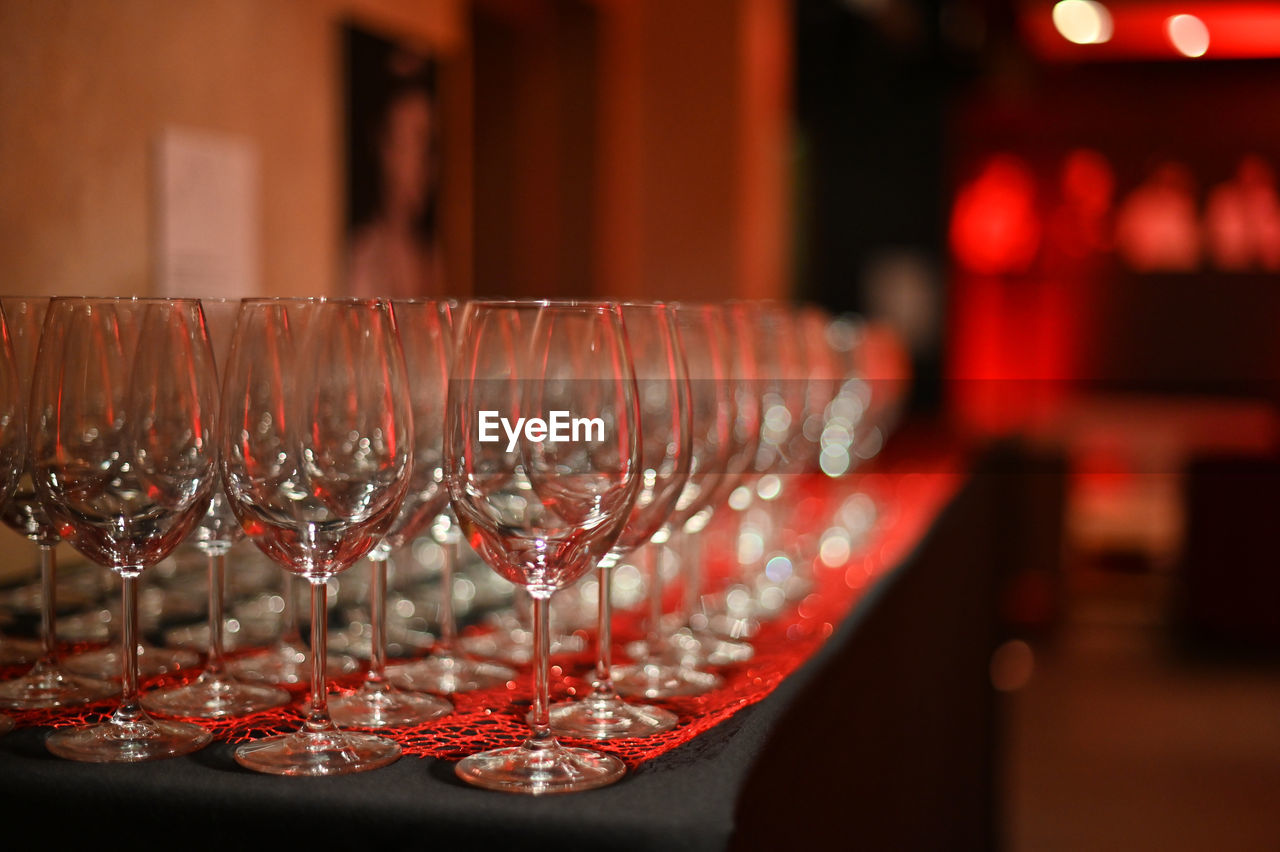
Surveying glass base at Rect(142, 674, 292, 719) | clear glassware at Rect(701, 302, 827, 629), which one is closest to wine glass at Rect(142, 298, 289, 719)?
glass base at Rect(142, 674, 292, 719)

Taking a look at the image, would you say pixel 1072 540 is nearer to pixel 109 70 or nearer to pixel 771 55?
pixel 771 55

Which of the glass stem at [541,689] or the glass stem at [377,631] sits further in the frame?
the glass stem at [377,631]

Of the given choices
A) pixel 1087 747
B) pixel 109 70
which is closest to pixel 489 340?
pixel 109 70

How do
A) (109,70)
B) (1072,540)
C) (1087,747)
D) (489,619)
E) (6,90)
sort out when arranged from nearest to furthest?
→ (489,619) < (6,90) < (109,70) < (1087,747) < (1072,540)

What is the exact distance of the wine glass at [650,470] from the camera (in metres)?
0.86

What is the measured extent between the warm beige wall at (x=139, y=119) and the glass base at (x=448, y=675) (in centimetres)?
109

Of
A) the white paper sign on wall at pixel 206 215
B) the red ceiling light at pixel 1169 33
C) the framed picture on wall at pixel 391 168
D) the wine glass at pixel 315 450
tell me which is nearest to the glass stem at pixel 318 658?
the wine glass at pixel 315 450

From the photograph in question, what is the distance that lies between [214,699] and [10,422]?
0.22 m

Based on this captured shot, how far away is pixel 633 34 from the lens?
5.53 m

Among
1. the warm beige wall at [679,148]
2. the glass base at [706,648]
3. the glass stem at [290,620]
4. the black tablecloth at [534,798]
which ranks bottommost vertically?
the black tablecloth at [534,798]

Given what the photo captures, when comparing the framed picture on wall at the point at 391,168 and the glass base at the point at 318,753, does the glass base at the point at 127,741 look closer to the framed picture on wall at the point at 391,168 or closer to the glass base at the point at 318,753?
the glass base at the point at 318,753

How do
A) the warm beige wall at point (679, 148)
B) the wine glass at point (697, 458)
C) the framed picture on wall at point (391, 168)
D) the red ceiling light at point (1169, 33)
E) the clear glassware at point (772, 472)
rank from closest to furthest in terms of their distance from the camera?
1. the wine glass at point (697, 458)
2. the clear glassware at point (772, 472)
3. the framed picture on wall at point (391, 168)
4. the warm beige wall at point (679, 148)
5. the red ceiling light at point (1169, 33)

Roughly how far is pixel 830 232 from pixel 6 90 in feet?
18.4

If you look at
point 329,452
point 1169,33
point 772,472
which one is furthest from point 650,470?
point 1169,33
